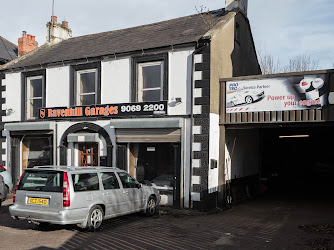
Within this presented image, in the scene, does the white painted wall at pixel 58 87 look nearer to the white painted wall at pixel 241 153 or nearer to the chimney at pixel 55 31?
the chimney at pixel 55 31

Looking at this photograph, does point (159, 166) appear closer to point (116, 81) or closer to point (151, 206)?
point (151, 206)

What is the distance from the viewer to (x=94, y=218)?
7.96m

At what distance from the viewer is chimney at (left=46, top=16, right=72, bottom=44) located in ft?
57.4

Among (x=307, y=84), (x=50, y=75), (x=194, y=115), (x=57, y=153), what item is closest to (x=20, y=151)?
(x=57, y=153)

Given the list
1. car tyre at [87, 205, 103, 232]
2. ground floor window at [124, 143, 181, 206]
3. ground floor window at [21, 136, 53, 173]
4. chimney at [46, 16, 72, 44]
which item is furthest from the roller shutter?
chimney at [46, 16, 72, 44]

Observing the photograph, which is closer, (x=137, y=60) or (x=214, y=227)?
(x=214, y=227)

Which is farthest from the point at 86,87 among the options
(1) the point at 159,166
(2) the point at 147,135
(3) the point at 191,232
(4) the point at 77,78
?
(3) the point at 191,232

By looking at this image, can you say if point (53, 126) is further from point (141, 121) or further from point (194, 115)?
point (194, 115)

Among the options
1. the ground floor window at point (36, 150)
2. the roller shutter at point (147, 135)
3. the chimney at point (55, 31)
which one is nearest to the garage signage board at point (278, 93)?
the roller shutter at point (147, 135)

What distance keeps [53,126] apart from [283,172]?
604 inches

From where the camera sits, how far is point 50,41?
1759 centimetres

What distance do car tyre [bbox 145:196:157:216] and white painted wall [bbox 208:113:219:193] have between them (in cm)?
196

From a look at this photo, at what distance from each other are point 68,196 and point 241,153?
8957mm

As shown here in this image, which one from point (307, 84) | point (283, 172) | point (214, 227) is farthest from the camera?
point (283, 172)
